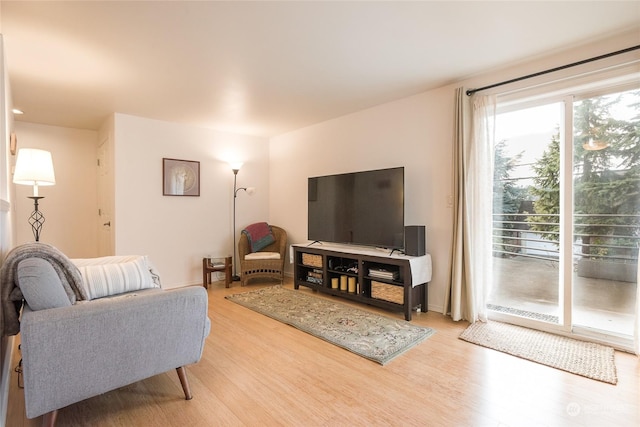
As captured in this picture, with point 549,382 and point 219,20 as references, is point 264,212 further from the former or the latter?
point 549,382

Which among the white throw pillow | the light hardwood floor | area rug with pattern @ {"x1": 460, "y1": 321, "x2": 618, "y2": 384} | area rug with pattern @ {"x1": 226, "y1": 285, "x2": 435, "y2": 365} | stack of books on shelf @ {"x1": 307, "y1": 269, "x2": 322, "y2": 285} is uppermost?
the white throw pillow

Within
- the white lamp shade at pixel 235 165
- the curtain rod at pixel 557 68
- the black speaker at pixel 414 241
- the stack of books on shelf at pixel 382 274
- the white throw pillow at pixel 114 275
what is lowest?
the stack of books on shelf at pixel 382 274

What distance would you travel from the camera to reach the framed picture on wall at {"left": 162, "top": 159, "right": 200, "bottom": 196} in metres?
4.33

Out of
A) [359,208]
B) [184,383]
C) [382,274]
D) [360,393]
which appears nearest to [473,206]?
[382,274]

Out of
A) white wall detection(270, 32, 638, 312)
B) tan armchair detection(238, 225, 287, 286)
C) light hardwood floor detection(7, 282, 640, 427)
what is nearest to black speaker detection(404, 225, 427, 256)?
white wall detection(270, 32, 638, 312)

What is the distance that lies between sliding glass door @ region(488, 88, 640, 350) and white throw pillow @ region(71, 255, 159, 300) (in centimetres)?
317

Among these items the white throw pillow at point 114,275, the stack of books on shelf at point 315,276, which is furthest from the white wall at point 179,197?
the white throw pillow at point 114,275

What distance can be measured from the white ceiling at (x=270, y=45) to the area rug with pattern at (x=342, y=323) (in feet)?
7.60

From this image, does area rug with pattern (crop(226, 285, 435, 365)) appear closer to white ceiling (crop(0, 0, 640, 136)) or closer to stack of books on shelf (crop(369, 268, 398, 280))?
stack of books on shelf (crop(369, 268, 398, 280))

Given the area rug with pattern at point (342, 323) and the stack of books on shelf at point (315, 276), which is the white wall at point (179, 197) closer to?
the area rug with pattern at point (342, 323)

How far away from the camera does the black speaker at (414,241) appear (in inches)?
A: 124

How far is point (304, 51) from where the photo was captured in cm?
249

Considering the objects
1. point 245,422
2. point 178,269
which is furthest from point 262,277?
point 245,422

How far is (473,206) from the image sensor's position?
297 centimetres
